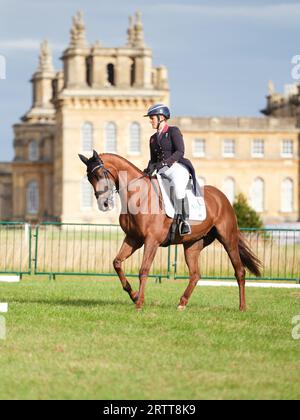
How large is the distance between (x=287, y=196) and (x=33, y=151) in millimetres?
23477

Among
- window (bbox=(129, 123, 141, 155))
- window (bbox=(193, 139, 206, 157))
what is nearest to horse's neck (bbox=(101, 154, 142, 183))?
window (bbox=(129, 123, 141, 155))

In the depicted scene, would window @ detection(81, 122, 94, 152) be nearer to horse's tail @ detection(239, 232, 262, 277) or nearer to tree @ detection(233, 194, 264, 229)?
tree @ detection(233, 194, 264, 229)

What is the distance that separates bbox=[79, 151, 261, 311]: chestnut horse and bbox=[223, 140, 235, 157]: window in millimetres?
74645

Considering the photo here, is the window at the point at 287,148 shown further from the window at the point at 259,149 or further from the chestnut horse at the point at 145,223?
the chestnut horse at the point at 145,223

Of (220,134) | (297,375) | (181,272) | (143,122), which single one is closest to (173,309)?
(297,375)

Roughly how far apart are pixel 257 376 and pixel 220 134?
8100cm

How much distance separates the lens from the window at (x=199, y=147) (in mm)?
89562

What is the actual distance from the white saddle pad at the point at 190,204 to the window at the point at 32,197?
7951 cm

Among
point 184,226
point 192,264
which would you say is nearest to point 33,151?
point 192,264

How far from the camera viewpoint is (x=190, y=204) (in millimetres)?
14891

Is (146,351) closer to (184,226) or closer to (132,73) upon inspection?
(184,226)

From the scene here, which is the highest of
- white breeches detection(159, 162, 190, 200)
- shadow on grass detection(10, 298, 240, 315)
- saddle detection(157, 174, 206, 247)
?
white breeches detection(159, 162, 190, 200)

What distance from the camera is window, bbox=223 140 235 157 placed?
89988 mm
